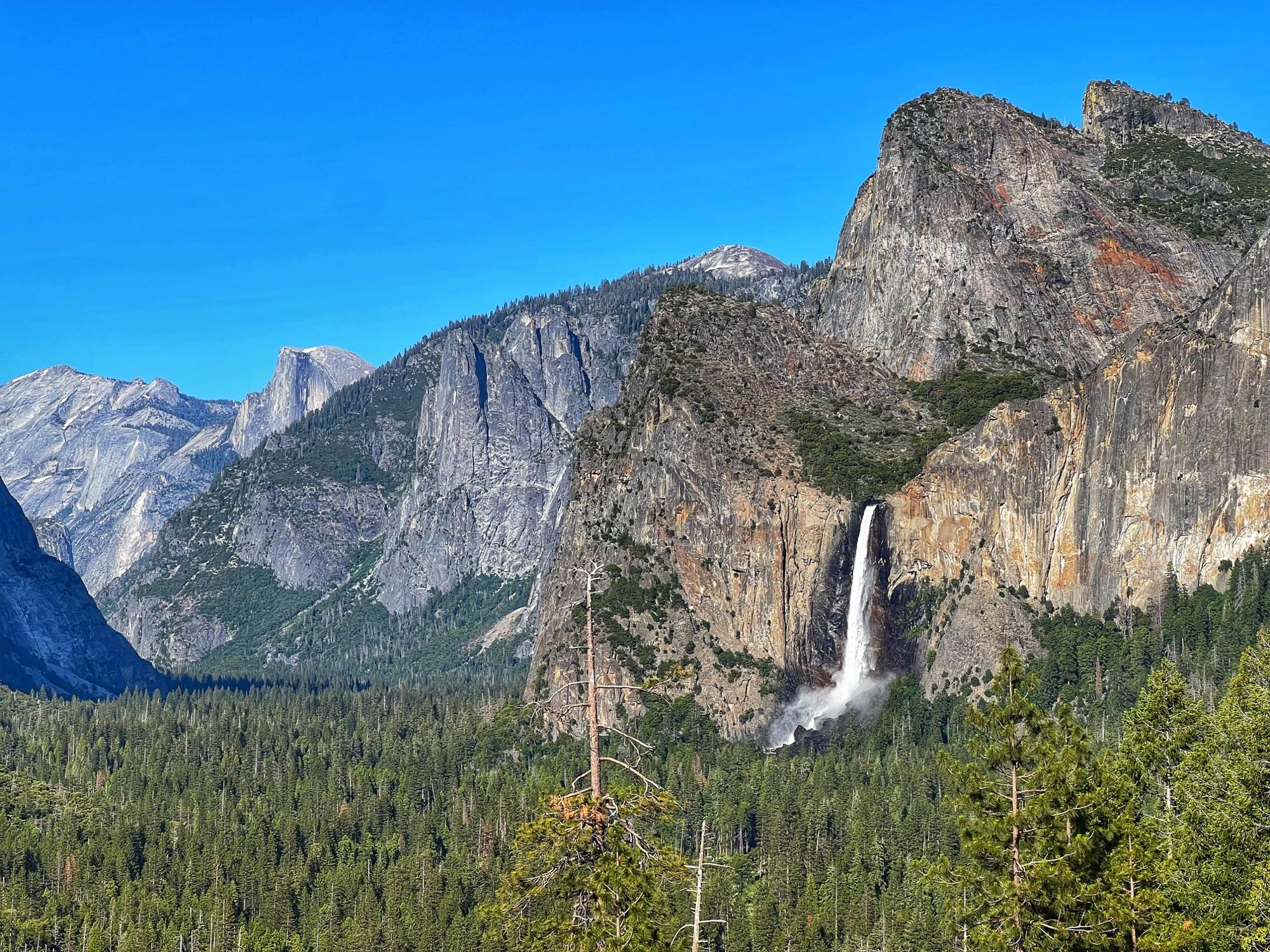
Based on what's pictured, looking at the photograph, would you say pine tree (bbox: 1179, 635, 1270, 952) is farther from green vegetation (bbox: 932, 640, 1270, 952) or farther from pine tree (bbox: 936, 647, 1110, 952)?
pine tree (bbox: 936, 647, 1110, 952)

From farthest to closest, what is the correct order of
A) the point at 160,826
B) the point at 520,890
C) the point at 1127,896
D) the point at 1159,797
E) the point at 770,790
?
1. the point at 160,826
2. the point at 770,790
3. the point at 1159,797
4. the point at 1127,896
5. the point at 520,890

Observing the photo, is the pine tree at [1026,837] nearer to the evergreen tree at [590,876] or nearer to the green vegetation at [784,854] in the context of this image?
the green vegetation at [784,854]

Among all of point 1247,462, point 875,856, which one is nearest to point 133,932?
point 875,856

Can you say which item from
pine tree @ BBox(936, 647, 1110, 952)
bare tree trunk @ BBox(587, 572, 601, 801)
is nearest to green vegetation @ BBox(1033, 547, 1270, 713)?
pine tree @ BBox(936, 647, 1110, 952)

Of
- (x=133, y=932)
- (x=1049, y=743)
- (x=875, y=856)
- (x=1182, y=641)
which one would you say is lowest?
(x=133, y=932)

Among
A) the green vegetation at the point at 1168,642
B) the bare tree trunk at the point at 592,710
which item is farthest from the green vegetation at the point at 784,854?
the green vegetation at the point at 1168,642

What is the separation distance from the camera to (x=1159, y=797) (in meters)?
74.5

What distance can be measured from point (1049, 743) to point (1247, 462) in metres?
143

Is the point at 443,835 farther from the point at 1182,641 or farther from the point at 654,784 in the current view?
the point at 654,784

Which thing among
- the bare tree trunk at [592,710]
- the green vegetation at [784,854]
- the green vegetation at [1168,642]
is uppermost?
the green vegetation at [1168,642]

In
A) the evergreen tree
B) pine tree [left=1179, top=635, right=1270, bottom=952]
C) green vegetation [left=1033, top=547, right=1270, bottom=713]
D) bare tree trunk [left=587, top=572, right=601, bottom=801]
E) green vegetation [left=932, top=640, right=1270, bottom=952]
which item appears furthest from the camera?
green vegetation [left=1033, top=547, right=1270, bottom=713]

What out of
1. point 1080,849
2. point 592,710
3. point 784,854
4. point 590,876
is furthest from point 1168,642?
point 592,710

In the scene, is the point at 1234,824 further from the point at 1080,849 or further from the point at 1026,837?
the point at 1026,837

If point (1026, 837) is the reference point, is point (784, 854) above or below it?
below
